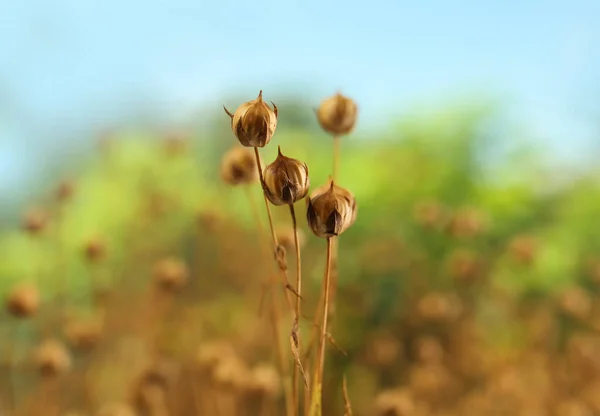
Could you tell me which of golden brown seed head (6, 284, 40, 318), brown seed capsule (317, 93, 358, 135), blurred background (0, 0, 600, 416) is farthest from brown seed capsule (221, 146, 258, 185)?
golden brown seed head (6, 284, 40, 318)

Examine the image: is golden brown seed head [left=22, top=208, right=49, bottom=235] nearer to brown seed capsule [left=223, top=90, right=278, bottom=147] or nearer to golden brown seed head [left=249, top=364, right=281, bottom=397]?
golden brown seed head [left=249, top=364, right=281, bottom=397]

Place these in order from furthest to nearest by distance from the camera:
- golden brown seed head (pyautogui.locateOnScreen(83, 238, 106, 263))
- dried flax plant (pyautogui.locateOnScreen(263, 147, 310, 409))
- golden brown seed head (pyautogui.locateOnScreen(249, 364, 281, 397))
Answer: golden brown seed head (pyautogui.locateOnScreen(83, 238, 106, 263)) → golden brown seed head (pyautogui.locateOnScreen(249, 364, 281, 397)) → dried flax plant (pyautogui.locateOnScreen(263, 147, 310, 409))

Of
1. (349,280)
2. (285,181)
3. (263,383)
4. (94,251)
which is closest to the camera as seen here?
(285,181)

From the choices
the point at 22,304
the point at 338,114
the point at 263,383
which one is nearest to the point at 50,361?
the point at 22,304

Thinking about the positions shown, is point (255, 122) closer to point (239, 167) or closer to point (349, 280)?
point (239, 167)

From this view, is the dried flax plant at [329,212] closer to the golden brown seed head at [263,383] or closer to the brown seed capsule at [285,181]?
the brown seed capsule at [285,181]

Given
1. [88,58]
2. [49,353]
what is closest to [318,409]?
[49,353]
